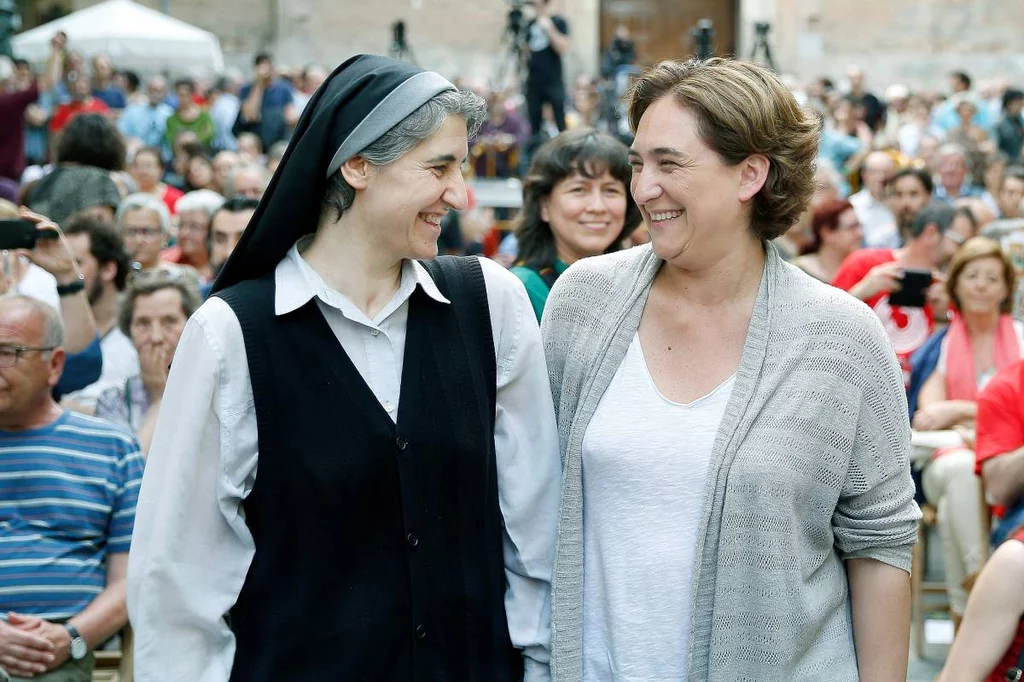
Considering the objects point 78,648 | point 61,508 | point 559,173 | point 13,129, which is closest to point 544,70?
point 13,129

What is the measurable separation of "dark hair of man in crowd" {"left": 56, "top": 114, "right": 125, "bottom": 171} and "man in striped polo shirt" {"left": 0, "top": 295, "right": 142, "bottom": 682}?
414 cm

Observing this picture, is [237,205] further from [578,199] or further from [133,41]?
[133,41]

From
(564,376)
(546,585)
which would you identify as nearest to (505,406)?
(564,376)

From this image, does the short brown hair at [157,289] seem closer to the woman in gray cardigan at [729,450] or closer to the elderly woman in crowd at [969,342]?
the woman in gray cardigan at [729,450]

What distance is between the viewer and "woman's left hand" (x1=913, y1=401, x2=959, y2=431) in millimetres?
5836

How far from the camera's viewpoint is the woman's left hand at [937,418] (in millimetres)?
5836

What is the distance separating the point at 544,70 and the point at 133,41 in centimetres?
522

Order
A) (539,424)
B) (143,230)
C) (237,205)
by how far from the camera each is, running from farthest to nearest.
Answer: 1. (143,230)
2. (237,205)
3. (539,424)

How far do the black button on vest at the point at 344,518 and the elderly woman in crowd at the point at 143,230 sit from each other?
4.75 m

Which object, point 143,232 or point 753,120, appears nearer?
point 753,120

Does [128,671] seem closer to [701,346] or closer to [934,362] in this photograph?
[701,346]

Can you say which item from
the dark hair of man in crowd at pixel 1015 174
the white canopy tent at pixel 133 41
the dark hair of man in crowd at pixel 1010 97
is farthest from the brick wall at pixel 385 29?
the dark hair of man in crowd at pixel 1015 174

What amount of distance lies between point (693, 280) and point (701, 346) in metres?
0.14

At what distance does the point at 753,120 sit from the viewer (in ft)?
8.34
